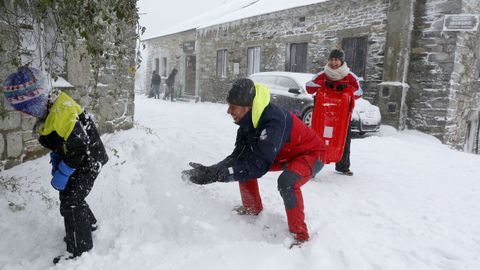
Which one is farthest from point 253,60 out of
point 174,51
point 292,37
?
point 174,51

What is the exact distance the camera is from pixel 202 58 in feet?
57.6

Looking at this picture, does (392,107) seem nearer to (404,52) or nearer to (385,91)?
(385,91)

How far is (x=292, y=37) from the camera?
41.2 feet

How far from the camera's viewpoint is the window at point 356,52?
1034 cm

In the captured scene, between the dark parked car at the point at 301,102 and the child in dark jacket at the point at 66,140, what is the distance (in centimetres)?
621

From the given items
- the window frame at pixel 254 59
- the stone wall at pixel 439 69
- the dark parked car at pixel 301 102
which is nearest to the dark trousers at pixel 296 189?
the dark parked car at pixel 301 102

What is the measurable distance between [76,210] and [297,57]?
11143 millimetres

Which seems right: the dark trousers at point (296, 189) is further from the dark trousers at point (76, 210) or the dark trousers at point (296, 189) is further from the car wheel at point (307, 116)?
the car wheel at point (307, 116)

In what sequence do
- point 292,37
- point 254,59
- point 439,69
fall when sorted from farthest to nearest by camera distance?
point 254,59 < point 292,37 < point 439,69

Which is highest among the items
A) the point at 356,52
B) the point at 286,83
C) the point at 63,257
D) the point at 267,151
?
the point at 356,52

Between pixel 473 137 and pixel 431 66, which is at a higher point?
pixel 431 66

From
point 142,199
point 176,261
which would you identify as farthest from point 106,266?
point 142,199

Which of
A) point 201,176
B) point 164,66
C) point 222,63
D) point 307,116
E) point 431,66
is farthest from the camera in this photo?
point 164,66

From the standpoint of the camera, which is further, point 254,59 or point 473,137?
point 254,59
